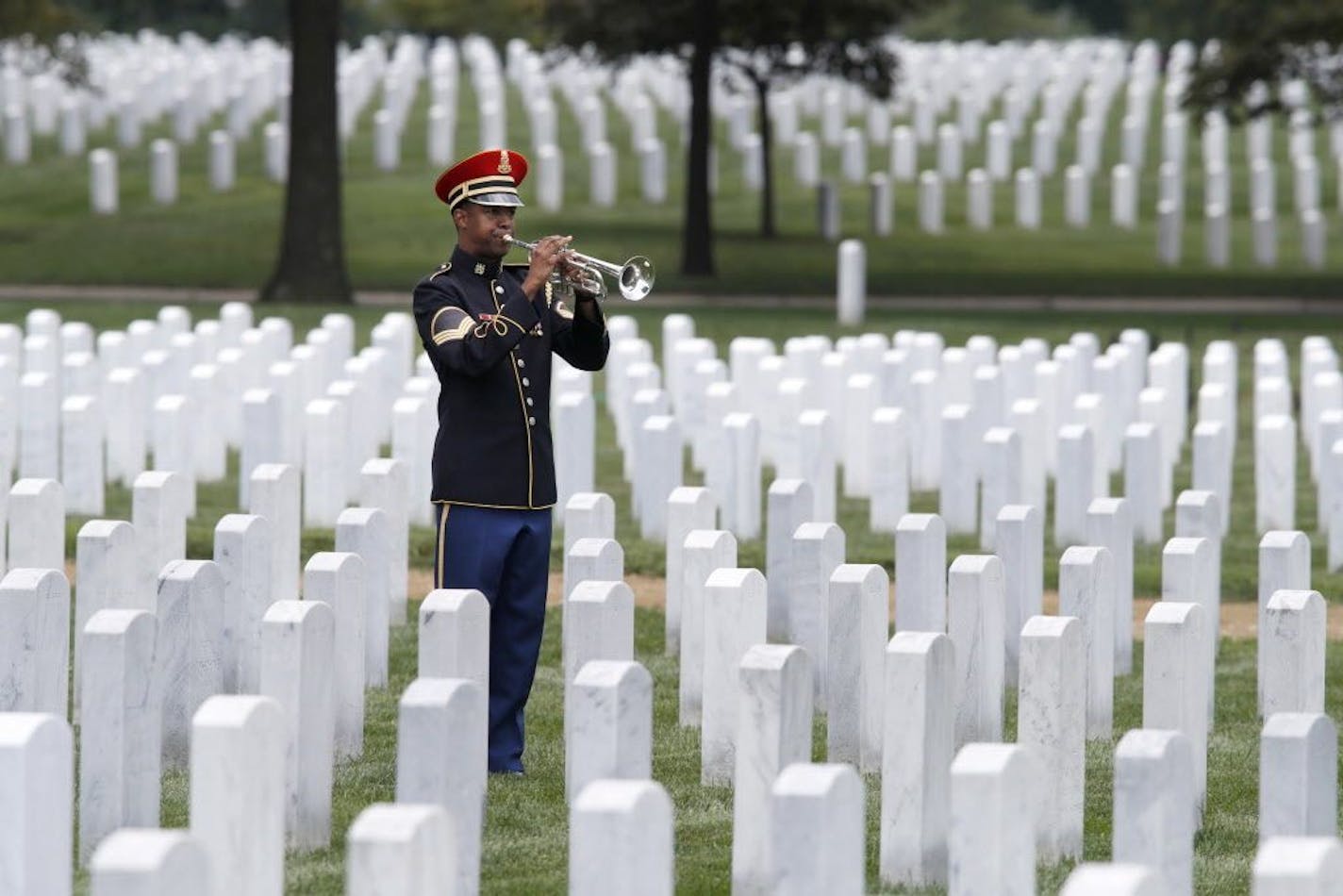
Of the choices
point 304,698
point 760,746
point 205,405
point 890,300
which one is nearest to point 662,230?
point 890,300

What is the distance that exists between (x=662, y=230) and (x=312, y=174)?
696 cm

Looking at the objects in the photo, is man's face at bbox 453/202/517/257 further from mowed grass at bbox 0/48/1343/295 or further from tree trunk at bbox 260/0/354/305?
mowed grass at bbox 0/48/1343/295

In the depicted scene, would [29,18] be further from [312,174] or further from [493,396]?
[493,396]

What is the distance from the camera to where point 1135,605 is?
11.2m

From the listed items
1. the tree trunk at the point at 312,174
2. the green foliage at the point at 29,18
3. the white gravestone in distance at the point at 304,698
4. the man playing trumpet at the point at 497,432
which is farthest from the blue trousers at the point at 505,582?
the green foliage at the point at 29,18

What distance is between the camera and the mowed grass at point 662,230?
26562mm

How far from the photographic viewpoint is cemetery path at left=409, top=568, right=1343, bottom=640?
35.1ft

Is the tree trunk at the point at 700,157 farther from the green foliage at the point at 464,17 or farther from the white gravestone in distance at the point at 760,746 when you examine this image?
the green foliage at the point at 464,17

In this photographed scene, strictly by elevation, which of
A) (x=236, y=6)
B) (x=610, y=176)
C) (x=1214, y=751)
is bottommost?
(x=1214, y=751)

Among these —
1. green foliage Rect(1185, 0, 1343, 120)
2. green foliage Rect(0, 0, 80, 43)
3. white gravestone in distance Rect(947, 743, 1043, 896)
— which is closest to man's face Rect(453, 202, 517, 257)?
white gravestone in distance Rect(947, 743, 1043, 896)

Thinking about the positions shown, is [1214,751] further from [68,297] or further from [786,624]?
[68,297]

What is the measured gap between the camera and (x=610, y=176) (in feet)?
105

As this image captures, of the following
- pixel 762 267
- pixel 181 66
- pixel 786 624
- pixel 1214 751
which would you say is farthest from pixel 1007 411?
pixel 181 66

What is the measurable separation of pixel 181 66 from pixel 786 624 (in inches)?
1246
